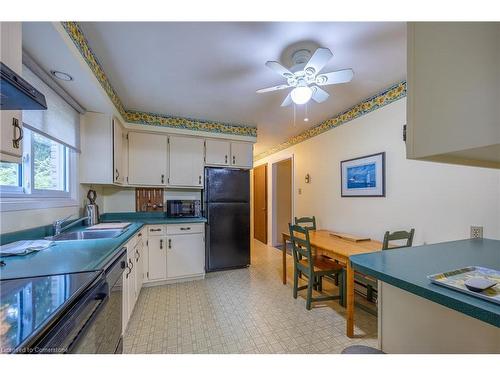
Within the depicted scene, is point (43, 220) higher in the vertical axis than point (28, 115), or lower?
lower

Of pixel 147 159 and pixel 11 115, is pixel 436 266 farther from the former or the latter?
pixel 147 159

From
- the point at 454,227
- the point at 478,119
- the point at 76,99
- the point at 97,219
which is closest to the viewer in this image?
the point at 478,119

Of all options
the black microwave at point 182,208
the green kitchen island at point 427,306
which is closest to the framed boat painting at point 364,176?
the green kitchen island at point 427,306

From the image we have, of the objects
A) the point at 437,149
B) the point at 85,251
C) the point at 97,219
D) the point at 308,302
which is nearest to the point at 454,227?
the point at 308,302

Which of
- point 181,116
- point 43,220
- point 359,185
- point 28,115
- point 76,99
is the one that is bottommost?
point 43,220

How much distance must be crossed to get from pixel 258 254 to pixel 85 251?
3.37 meters

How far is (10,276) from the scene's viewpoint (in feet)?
3.12

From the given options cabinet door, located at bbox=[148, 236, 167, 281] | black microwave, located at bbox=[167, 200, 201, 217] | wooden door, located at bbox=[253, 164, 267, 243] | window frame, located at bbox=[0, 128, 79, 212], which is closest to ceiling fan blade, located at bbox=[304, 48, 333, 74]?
window frame, located at bbox=[0, 128, 79, 212]

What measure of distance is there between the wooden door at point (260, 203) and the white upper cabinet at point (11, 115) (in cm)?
459

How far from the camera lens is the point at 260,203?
5586 millimetres

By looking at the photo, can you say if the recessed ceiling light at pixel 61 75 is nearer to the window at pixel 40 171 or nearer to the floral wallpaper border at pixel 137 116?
the floral wallpaper border at pixel 137 116

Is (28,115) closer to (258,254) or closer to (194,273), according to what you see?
(194,273)

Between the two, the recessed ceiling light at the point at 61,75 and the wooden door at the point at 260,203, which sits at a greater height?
the recessed ceiling light at the point at 61,75

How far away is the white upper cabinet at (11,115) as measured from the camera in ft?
2.96
